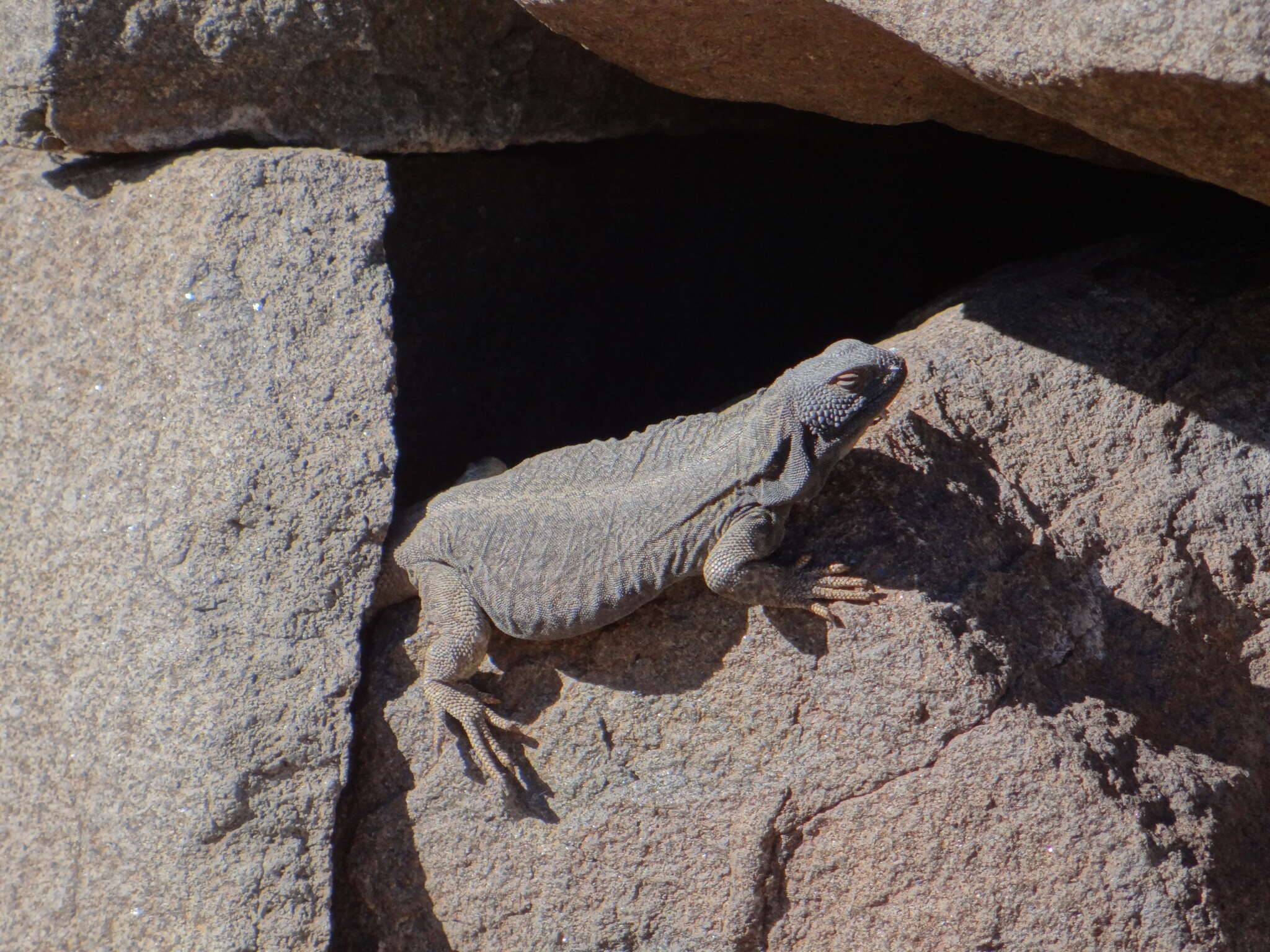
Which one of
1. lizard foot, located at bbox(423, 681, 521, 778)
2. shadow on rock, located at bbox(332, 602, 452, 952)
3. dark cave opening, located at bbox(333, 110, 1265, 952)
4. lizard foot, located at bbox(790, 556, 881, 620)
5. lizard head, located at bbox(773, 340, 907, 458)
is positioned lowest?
shadow on rock, located at bbox(332, 602, 452, 952)

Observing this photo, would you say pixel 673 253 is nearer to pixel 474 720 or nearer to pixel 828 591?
pixel 828 591

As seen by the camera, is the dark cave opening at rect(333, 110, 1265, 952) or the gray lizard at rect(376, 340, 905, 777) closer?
the gray lizard at rect(376, 340, 905, 777)

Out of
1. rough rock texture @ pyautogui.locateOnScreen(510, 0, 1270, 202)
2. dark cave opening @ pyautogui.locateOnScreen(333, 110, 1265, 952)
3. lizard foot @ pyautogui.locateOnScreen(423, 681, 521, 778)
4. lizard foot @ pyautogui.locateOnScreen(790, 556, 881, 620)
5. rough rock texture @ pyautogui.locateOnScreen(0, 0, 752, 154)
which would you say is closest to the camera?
rough rock texture @ pyautogui.locateOnScreen(510, 0, 1270, 202)

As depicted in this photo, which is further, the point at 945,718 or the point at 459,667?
the point at 459,667

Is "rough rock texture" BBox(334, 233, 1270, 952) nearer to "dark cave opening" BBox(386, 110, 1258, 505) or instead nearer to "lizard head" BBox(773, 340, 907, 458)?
"lizard head" BBox(773, 340, 907, 458)

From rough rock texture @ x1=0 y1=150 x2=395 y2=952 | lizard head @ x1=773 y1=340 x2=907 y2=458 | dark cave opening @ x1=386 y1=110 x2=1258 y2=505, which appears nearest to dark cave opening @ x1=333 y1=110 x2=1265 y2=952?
dark cave opening @ x1=386 y1=110 x2=1258 y2=505

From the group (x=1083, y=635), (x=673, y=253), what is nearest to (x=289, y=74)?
(x=673, y=253)

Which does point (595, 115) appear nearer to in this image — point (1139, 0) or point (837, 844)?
point (1139, 0)
